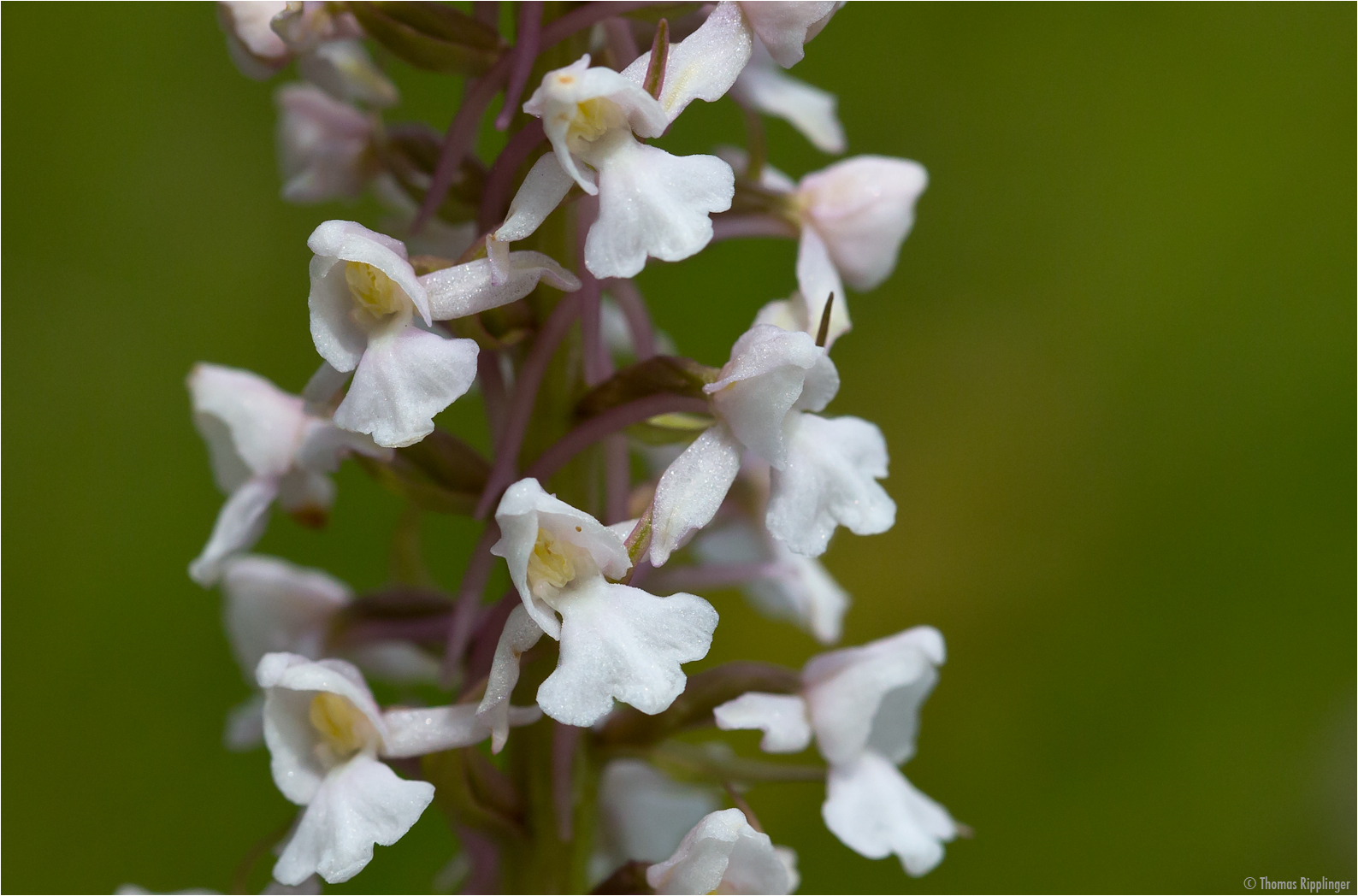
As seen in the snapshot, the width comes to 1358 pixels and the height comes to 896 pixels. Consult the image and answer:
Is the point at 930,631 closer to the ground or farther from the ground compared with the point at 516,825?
farther from the ground

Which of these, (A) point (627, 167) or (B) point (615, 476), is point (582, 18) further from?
(B) point (615, 476)

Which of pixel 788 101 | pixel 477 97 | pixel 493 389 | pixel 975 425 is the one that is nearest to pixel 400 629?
pixel 493 389

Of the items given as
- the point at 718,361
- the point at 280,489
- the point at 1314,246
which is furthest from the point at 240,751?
the point at 1314,246

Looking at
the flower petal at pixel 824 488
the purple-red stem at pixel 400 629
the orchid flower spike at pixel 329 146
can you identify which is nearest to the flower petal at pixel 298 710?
the purple-red stem at pixel 400 629

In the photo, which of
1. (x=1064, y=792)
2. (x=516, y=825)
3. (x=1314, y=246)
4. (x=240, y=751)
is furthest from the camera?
(x=1314, y=246)

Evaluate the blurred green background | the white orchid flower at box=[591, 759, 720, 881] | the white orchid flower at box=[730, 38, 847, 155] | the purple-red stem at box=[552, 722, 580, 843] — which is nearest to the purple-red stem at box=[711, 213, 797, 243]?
the white orchid flower at box=[730, 38, 847, 155]

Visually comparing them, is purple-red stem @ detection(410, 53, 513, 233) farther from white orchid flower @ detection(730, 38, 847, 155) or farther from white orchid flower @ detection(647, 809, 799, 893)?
white orchid flower @ detection(647, 809, 799, 893)

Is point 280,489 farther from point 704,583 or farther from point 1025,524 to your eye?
point 1025,524

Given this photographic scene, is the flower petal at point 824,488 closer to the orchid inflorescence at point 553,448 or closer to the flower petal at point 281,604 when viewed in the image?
the orchid inflorescence at point 553,448
